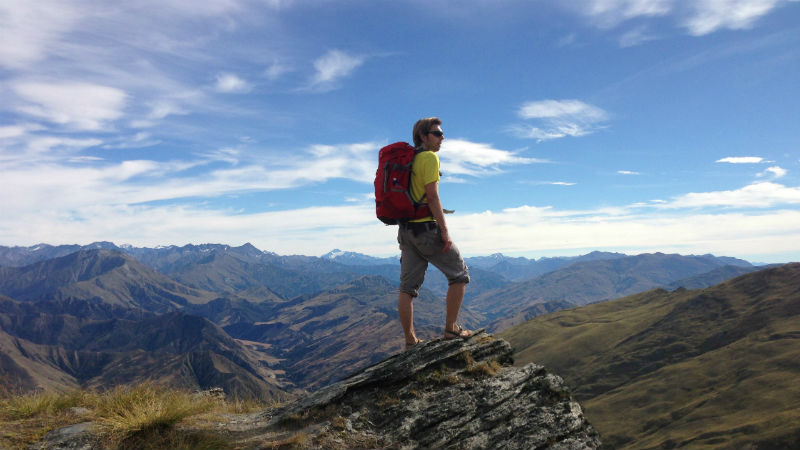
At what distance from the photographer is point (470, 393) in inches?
349

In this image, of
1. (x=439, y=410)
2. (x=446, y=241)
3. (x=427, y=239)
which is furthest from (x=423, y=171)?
(x=439, y=410)

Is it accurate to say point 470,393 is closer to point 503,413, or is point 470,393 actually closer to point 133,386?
point 503,413

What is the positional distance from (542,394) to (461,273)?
10.6 feet

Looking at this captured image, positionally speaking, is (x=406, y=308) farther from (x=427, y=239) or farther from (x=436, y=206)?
(x=436, y=206)

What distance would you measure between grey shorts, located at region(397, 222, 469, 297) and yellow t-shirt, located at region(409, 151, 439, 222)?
902 mm

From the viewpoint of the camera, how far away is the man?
28.5 ft

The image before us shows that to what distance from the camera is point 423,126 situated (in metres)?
9.34

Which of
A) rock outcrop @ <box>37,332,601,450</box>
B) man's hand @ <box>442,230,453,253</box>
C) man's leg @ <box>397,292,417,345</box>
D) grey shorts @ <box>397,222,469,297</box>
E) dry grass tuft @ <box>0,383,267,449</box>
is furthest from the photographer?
man's leg @ <box>397,292,417,345</box>

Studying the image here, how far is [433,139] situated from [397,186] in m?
1.44

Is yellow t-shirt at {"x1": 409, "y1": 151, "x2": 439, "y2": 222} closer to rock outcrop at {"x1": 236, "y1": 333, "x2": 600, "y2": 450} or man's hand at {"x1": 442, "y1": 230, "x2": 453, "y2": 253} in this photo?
man's hand at {"x1": 442, "y1": 230, "x2": 453, "y2": 253}

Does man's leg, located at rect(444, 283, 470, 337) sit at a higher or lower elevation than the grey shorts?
lower

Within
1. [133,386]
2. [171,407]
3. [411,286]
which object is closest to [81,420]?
[133,386]

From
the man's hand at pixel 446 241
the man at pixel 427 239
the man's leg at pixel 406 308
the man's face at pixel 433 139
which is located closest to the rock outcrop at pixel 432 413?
the man's leg at pixel 406 308

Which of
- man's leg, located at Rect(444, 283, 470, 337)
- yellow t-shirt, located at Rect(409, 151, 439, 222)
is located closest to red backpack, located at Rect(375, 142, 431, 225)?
yellow t-shirt, located at Rect(409, 151, 439, 222)
